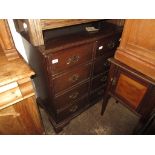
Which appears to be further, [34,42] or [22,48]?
[22,48]

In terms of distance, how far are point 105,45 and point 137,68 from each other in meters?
0.43

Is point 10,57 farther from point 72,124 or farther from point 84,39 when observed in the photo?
point 72,124

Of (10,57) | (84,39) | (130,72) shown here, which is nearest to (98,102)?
(130,72)

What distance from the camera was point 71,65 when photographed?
119 centimetres

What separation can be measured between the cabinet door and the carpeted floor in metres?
0.54

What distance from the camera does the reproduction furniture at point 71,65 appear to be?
1.06m

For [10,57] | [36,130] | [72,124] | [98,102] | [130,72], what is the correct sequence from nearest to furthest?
[10,57]
[130,72]
[36,130]
[72,124]
[98,102]

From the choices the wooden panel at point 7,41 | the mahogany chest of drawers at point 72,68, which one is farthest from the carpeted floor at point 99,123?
the wooden panel at point 7,41

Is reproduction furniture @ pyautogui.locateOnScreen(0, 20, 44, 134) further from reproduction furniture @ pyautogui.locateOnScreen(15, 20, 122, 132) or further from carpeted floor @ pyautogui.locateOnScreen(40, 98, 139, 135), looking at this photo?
carpeted floor @ pyautogui.locateOnScreen(40, 98, 139, 135)

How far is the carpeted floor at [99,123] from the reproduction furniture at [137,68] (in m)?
0.52

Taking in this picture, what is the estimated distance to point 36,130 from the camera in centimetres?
126
